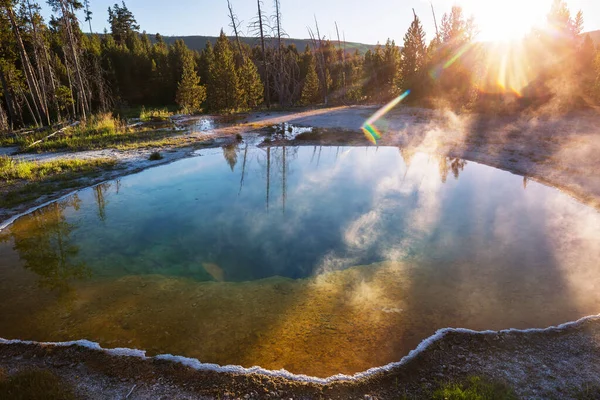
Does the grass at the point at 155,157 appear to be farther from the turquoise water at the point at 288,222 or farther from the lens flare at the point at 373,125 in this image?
the lens flare at the point at 373,125

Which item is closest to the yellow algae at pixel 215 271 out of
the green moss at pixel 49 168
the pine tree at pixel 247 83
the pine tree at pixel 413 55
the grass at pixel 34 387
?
the grass at pixel 34 387

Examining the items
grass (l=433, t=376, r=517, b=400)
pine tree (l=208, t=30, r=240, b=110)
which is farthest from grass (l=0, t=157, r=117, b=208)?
pine tree (l=208, t=30, r=240, b=110)

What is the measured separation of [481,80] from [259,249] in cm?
2134

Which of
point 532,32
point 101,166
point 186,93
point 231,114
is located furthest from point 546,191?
point 186,93

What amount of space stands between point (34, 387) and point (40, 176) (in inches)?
347

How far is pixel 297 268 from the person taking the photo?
5418 millimetres

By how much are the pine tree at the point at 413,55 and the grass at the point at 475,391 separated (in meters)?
28.0

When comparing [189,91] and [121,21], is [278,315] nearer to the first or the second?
[189,91]

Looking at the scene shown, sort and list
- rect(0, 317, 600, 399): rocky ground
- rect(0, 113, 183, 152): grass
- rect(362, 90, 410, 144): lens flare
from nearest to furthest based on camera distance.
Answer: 1. rect(0, 317, 600, 399): rocky ground
2. rect(0, 113, 183, 152): grass
3. rect(362, 90, 410, 144): lens flare

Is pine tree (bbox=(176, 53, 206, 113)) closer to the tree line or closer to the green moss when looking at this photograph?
the tree line

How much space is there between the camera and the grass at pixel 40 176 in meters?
8.41

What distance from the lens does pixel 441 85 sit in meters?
25.2

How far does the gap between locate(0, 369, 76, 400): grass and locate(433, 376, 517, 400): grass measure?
131 inches

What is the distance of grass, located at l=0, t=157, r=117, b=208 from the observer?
27.6 feet
